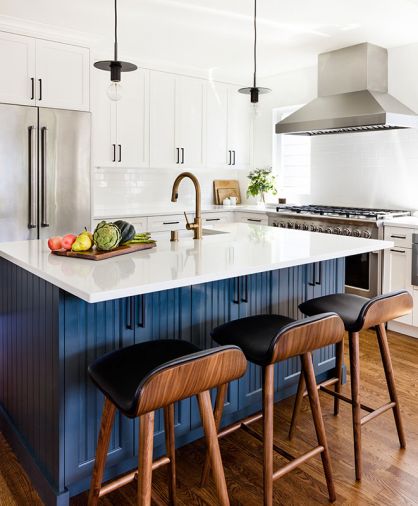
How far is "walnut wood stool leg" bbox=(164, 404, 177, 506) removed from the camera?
6.14 ft

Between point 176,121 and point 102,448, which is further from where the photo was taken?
point 176,121

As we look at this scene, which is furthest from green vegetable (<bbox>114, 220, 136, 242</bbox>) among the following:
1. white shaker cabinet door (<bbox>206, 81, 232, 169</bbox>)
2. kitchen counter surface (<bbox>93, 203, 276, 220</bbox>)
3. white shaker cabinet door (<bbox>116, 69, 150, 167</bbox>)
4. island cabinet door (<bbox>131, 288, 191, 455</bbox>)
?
white shaker cabinet door (<bbox>206, 81, 232, 169</bbox>)

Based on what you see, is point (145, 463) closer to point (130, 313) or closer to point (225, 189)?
point (130, 313)

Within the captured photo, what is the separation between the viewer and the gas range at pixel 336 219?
4215mm

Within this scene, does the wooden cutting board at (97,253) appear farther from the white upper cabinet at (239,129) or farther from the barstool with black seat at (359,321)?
the white upper cabinet at (239,129)

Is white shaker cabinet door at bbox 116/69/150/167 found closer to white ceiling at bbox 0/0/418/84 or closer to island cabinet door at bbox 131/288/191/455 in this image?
white ceiling at bbox 0/0/418/84

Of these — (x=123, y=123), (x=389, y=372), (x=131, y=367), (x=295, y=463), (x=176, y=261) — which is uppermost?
(x=123, y=123)

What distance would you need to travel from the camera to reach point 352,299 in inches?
98.5

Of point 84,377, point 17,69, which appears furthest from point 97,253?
point 17,69

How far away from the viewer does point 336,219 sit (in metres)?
4.51

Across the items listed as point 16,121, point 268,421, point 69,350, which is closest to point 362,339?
point 268,421

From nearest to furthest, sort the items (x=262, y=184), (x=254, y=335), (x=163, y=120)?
(x=254, y=335), (x=163, y=120), (x=262, y=184)

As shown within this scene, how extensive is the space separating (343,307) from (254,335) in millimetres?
603

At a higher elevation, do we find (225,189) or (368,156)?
(368,156)
